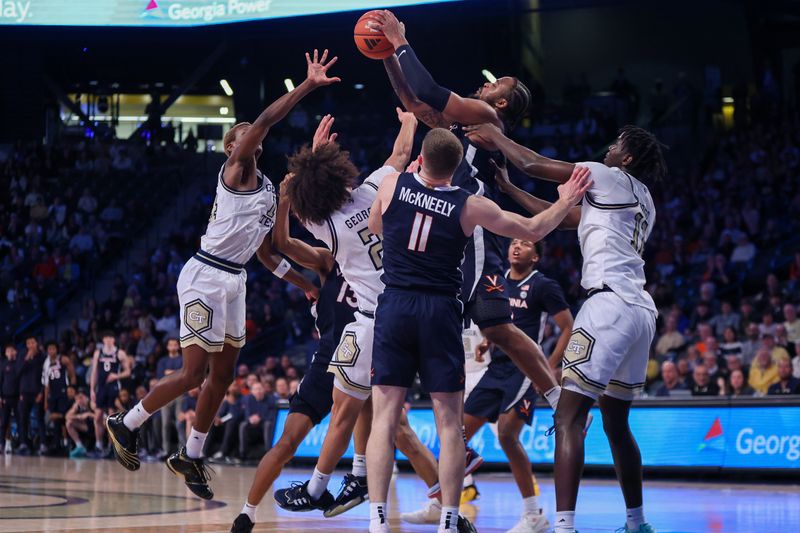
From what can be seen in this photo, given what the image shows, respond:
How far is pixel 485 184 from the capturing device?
775 cm

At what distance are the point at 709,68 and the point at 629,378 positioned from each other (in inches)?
854

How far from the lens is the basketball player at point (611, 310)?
6.64 m

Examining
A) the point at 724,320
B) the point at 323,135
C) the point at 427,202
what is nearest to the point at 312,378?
the point at 323,135

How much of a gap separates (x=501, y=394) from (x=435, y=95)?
3.24 metres

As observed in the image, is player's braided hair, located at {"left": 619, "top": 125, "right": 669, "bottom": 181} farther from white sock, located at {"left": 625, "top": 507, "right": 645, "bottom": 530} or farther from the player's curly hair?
white sock, located at {"left": 625, "top": 507, "right": 645, "bottom": 530}

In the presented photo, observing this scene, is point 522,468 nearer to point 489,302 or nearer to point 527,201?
point 489,302

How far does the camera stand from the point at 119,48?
1193 inches

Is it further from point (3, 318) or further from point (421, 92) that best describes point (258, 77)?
point (421, 92)

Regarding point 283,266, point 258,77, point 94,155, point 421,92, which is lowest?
point 283,266

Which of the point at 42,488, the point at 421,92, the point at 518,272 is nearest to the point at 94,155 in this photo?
the point at 42,488

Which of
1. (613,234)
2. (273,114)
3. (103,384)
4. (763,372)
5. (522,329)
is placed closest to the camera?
(613,234)

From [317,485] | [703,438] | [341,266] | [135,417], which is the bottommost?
[317,485]

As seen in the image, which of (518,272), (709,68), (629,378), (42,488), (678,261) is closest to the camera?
(629,378)

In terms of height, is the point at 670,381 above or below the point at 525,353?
above
